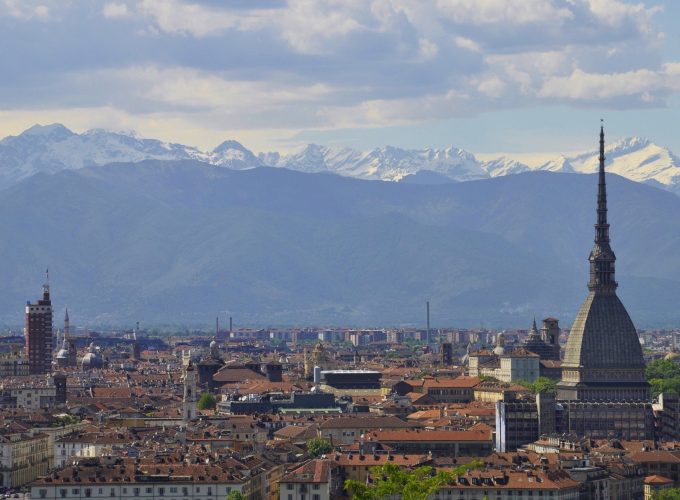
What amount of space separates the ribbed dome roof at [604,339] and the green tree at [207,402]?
97.7 ft

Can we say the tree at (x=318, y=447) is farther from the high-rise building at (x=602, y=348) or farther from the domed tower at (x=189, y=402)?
the high-rise building at (x=602, y=348)

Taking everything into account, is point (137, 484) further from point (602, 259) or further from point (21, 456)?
point (602, 259)

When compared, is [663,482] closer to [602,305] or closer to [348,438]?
[348,438]

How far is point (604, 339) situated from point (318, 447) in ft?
187

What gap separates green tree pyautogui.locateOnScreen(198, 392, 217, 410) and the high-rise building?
96.3 ft

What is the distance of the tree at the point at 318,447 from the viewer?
128762mm

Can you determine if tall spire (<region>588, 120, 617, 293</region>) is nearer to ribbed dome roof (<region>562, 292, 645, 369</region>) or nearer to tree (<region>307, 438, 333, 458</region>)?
ribbed dome roof (<region>562, 292, 645, 369</region>)

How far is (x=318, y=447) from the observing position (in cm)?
13150

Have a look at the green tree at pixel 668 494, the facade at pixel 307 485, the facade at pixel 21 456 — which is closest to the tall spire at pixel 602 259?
the facade at pixel 21 456

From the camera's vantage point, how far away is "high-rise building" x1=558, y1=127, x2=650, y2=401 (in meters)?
178

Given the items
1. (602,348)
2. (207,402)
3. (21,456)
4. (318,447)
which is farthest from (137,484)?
(207,402)

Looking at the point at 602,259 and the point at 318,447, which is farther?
the point at 602,259

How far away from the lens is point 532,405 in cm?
15225

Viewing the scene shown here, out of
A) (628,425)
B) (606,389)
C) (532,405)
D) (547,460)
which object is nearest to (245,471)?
(547,460)
